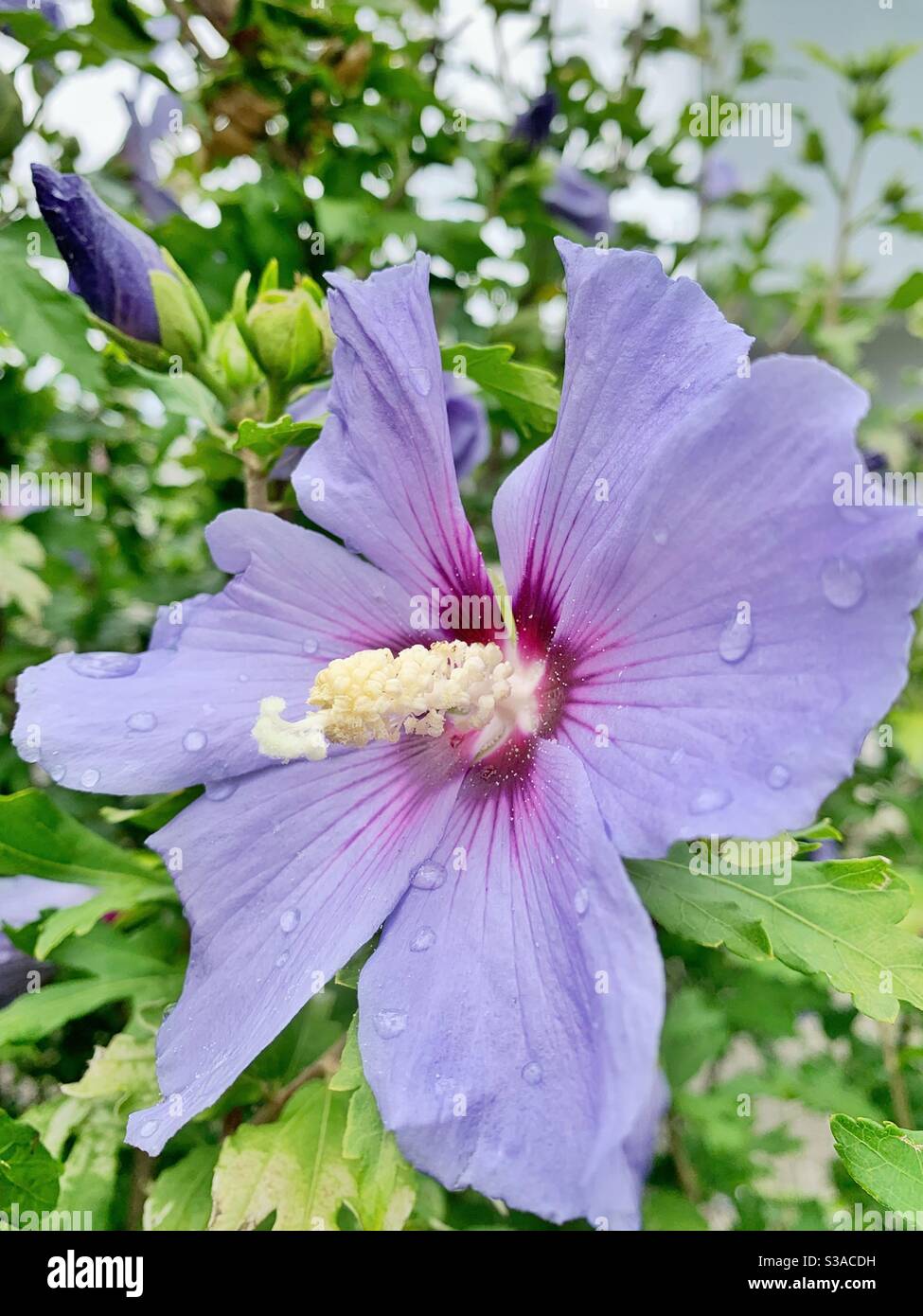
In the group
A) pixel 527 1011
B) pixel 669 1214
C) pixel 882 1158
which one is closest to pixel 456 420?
pixel 527 1011

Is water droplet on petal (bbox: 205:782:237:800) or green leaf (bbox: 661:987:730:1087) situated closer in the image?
water droplet on petal (bbox: 205:782:237:800)

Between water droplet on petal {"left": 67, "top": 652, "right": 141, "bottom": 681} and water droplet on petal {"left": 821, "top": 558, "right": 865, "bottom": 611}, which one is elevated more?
water droplet on petal {"left": 821, "top": 558, "right": 865, "bottom": 611}

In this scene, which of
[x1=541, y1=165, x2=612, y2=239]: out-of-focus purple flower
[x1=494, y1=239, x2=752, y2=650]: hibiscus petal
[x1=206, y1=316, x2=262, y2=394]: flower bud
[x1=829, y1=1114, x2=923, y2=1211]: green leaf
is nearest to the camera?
[x1=494, y1=239, x2=752, y2=650]: hibiscus petal

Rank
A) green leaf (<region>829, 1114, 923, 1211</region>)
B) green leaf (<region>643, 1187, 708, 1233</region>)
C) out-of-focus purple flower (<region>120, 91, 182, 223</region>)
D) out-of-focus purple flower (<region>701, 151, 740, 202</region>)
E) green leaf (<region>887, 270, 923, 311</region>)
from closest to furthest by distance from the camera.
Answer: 1. green leaf (<region>829, 1114, 923, 1211</region>)
2. green leaf (<region>643, 1187, 708, 1233</region>)
3. out-of-focus purple flower (<region>120, 91, 182, 223</region>)
4. green leaf (<region>887, 270, 923, 311</region>)
5. out-of-focus purple flower (<region>701, 151, 740, 202</region>)

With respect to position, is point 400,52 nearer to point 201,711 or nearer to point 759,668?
point 201,711

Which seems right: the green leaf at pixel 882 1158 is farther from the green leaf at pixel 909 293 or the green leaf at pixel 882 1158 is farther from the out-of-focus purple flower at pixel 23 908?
the green leaf at pixel 909 293

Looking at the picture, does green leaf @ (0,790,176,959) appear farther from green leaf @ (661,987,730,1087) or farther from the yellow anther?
green leaf @ (661,987,730,1087)

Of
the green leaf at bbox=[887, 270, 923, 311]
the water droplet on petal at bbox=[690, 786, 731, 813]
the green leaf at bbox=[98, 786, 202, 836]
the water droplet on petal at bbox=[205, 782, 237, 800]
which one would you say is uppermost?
the green leaf at bbox=[887, 270, 923, 311]

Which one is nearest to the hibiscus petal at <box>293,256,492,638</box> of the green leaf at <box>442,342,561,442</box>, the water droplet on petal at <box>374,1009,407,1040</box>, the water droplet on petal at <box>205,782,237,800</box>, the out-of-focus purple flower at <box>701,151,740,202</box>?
the green leaf at <box>442,342,561,442</box>
